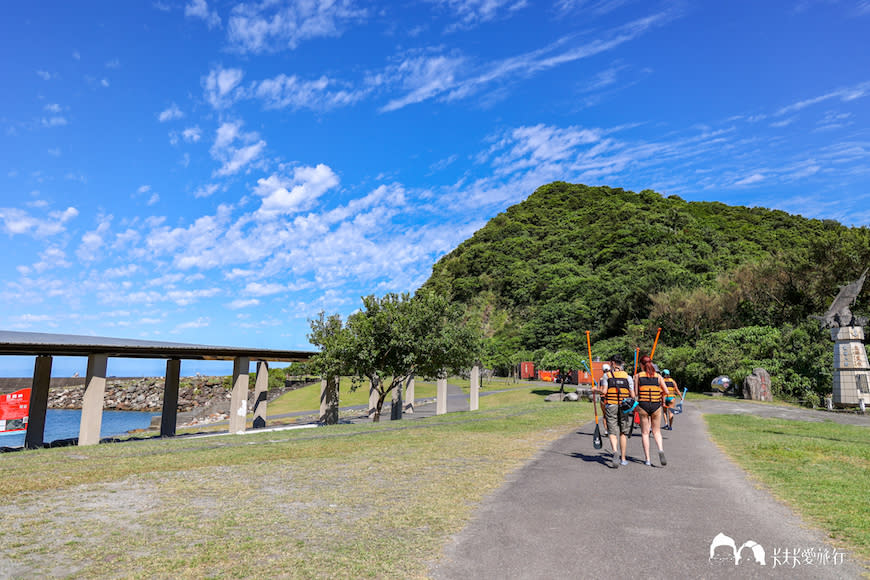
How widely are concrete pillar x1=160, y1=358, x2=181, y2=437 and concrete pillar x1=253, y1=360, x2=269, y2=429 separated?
4.63m

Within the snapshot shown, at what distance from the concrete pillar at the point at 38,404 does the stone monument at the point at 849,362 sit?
125 feet

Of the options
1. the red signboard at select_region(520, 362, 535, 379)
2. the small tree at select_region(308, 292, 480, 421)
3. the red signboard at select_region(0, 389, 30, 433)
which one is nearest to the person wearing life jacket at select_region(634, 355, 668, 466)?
the small tree at select_region(308, 292, 480, 421)

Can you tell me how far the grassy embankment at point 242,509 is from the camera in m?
4.46

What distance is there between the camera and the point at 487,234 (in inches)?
4609

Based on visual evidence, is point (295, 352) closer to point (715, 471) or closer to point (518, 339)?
point (715, 471)

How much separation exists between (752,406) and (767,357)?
12913 millimetres

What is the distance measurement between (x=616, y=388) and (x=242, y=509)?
A: 7017mm

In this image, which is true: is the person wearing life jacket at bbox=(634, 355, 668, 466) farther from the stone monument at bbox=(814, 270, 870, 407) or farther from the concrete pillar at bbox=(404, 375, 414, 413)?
the stone monument at bbox=(814, 270, 870, 407)

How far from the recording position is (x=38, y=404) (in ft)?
59.3

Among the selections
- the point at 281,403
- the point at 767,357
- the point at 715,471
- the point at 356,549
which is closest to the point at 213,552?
the point at 356,549

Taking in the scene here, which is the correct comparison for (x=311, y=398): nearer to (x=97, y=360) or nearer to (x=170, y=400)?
(x=170, y=400)

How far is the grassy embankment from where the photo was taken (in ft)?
14.6

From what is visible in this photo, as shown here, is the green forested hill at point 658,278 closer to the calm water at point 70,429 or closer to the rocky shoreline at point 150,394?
the calm water at point 70,429

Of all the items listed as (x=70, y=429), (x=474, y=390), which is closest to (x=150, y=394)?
(x=70, y=429)
